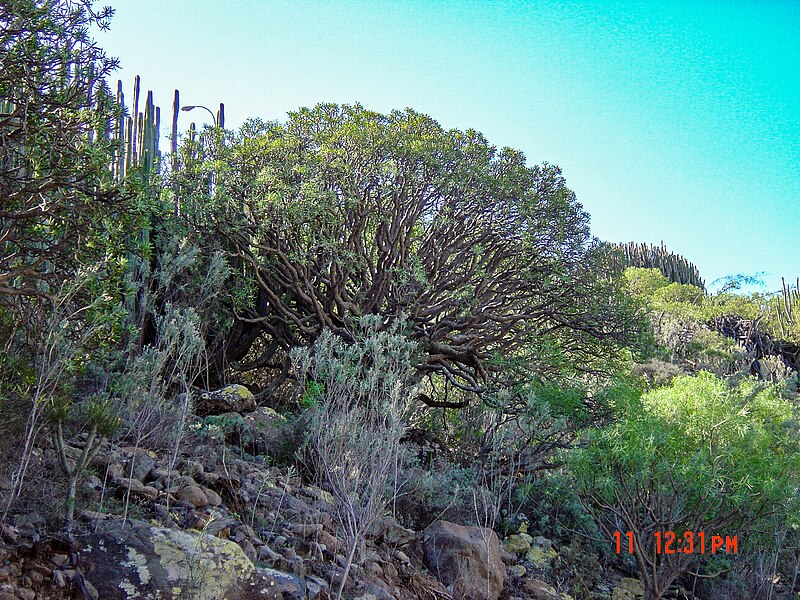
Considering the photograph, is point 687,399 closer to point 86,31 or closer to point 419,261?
point 419,261

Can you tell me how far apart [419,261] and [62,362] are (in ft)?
19.9

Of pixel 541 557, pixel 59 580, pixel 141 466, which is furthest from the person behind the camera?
pixel 541 557

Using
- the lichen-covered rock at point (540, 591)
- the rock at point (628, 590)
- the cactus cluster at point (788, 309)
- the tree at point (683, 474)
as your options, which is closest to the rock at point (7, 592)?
the lichen-covered rock at point (540, 591)

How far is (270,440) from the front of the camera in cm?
707

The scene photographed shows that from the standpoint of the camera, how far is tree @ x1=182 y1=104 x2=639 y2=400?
374 inches

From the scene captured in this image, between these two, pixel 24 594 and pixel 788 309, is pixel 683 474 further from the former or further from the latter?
pixel 788 309

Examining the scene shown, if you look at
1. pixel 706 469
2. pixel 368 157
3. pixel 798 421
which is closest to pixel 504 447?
pixel 706 469

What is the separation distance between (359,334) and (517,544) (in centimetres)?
317

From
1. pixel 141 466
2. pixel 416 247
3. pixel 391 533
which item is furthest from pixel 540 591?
pixel 416 247

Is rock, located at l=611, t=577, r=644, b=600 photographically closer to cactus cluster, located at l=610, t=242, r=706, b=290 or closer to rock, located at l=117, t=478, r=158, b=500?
rock, located at l=117, t=478, r=158, b=500

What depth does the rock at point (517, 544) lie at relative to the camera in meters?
7.09

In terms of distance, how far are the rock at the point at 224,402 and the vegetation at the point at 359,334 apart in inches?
14.8

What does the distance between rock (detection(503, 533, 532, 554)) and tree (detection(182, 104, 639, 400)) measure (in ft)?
8.48

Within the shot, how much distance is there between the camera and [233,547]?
13.8 ft
